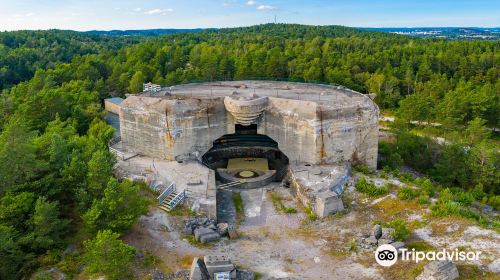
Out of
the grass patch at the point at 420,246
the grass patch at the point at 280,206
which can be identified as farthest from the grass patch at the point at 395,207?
the grass patch at the point at 280,206

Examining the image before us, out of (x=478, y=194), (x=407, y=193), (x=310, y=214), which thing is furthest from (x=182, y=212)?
(x=478, y=194)

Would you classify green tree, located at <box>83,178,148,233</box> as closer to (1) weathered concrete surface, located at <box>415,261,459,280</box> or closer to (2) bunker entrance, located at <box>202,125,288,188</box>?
(2) bunker entrance, located at <box>202,125,288,188</box>

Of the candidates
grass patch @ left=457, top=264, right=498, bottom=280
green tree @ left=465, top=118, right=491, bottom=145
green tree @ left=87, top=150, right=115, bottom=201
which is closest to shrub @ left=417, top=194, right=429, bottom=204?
grass patch @ left=457, top=264, right=498, bottom=280

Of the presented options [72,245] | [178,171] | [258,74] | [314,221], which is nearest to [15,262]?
[72,245]

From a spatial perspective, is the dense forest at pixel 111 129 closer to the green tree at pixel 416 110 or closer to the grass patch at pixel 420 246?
the green tree at pixel 416 110

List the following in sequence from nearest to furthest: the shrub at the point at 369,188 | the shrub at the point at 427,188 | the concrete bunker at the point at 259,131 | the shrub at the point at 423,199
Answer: the shrub at the point at 423,199
the shrub at the point at 427,188
the shrub at the point at 369,188
the concrete bunker at the point at 259,131

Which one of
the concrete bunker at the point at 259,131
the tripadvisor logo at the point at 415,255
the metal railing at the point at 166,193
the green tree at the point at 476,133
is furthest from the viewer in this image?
the green tree at the point at 476,133
